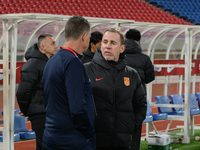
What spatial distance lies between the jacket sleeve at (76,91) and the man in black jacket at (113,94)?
668 mm

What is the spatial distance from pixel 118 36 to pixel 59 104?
1.07 metres

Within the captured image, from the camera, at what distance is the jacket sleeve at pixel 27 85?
3.79 m

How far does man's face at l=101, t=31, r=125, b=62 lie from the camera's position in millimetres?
3047

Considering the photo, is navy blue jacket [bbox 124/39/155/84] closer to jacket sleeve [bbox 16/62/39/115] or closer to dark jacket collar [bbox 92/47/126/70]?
jacket sleeve [bbox 16/62/39/115]

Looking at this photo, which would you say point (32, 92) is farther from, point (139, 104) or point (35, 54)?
point (139, 104)

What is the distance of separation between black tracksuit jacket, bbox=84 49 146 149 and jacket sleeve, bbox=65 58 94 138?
0.67m

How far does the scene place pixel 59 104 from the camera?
2.29 meters

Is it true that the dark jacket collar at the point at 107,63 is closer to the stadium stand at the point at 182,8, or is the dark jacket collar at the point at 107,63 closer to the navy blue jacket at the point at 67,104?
the navy blue jacket at the point at 67,104

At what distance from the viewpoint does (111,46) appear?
121 inches

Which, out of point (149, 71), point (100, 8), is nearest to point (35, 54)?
point (149, 71)

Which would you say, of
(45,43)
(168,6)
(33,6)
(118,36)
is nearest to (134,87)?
(118,36)

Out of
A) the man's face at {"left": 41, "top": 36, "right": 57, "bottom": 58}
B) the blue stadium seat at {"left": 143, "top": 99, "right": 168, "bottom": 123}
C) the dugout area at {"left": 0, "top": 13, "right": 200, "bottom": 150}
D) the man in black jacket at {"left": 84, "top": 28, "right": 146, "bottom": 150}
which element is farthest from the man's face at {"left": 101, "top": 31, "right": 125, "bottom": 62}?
the blue stadium seat at {"left": 143, "top": 99, "right": 168, "bottom": 123}

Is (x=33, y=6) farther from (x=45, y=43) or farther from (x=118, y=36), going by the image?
(x=118, y=36)

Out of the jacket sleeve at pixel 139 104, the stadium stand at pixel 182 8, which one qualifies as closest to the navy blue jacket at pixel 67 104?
the jacket sleeve at pixel 139 104
